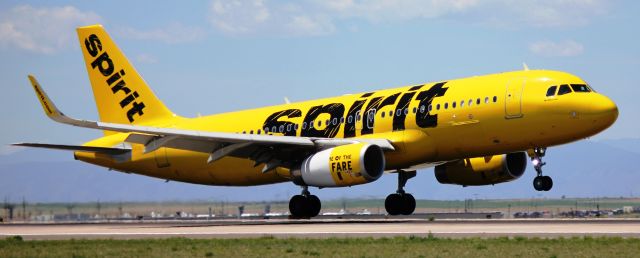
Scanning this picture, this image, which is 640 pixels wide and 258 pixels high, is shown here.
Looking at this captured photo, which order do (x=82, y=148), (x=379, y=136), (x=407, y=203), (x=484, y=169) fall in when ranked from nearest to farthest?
(x=379, y=136) → (x=484, y=169) → (x=407, y=203) → (x=82, y=148)

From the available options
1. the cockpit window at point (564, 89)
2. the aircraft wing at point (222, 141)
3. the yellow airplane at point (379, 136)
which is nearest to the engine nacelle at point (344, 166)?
the yellow airplane at point (379, 136)

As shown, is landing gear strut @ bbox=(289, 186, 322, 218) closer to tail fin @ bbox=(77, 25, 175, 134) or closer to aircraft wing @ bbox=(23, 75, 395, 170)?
aircraft wing @ bbox=(23, 75, 395, 170)

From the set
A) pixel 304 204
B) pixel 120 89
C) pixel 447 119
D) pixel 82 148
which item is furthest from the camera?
pixel 120 89

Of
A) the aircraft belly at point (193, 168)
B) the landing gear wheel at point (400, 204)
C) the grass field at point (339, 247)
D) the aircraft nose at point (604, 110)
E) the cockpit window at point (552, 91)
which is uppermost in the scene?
the cockpit window at point (552, 91)

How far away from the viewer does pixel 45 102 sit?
40.7 meters

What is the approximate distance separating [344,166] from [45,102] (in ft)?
35.7

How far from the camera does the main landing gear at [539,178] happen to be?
41188mm

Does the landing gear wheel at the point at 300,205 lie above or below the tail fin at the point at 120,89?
below

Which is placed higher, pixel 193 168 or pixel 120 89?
pixel 120 89

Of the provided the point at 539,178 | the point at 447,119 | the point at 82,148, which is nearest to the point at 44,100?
the point at 82,148

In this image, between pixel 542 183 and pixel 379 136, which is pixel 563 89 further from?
pixel 379 136

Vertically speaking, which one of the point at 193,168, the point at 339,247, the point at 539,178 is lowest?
the point at 339,247

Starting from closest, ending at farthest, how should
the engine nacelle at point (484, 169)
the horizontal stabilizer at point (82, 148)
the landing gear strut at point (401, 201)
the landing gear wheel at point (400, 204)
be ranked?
the horizontal stabilizer at point (82, 148)
the engine nacelle at point (484, 169)
the landing gear strut at point (401, 201)
the landing gear wheel at point (400, 204)

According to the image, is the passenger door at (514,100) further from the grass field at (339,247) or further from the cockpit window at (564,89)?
the grass field at (339,247)
